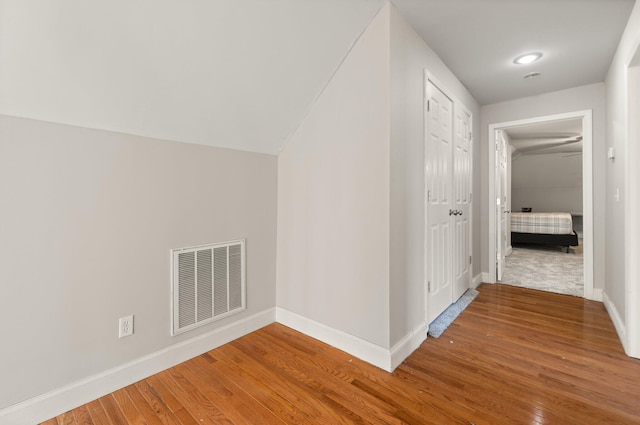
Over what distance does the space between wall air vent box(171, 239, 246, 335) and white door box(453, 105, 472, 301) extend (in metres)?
2.06

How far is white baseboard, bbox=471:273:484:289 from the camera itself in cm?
335

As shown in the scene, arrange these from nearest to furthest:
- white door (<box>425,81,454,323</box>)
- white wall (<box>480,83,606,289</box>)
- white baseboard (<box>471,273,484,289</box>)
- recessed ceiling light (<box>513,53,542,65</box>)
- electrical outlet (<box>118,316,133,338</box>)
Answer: electrical outlet (<box>118,316,133,338</box>) < white door (<box>425,81,454,323</box>) < recessed ceiling light (<box>513,53,542,65</box>) < white wall (<box>480,83,606,289</box>) < white baseboard (<box>471,273,484,289</box>)

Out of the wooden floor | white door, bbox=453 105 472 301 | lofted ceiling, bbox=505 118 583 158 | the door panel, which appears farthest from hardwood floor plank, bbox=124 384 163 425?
lofted ceiling, bbox=505 118 583 158

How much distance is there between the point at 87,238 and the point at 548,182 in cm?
1010

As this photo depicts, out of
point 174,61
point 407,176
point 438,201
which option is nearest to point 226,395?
point 407,176

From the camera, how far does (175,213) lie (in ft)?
5.98

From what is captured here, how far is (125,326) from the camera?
5.32ft

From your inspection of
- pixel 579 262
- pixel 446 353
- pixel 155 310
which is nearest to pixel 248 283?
pixel 155 310

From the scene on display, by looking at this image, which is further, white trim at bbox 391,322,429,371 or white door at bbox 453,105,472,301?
Result: white door at bbox 453,105,472,301

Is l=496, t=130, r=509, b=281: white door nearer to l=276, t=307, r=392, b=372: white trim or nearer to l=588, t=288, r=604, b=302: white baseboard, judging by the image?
l=588, t=288, r=604, b=302: white baseboard

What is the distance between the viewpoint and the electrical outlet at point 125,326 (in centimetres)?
161

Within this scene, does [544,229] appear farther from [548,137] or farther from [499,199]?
[499,199]

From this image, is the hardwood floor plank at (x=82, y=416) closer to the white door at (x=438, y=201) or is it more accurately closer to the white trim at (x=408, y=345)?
the white trim at (x=408, y=345)

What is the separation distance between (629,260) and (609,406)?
1.03 m
